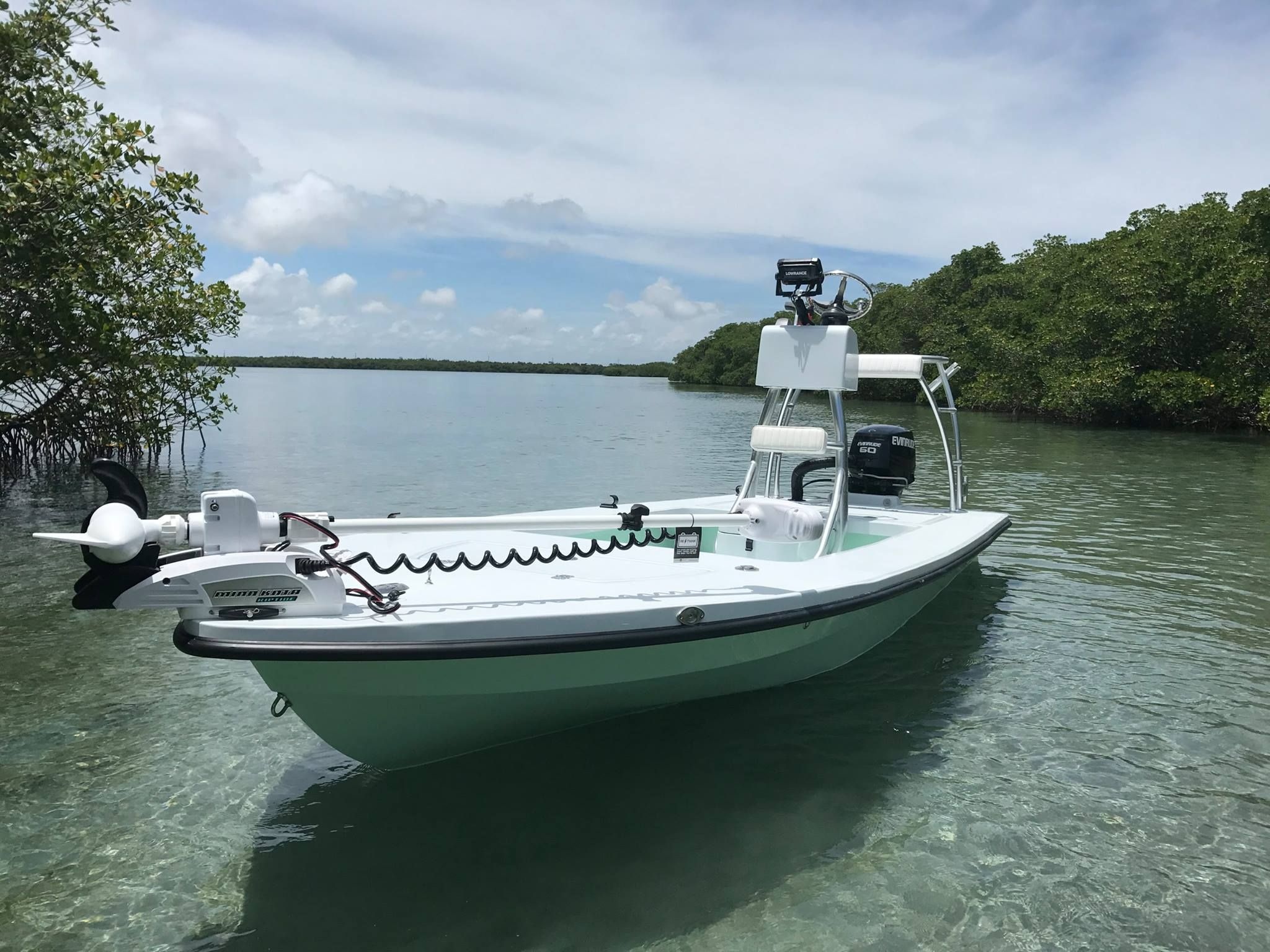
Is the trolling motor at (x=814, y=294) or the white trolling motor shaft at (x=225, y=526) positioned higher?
the trolling motor at (x=814, y=294)

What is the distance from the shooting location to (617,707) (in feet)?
14.3

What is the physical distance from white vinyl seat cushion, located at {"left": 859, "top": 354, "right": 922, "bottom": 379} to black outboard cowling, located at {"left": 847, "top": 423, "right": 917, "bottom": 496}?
0.48m

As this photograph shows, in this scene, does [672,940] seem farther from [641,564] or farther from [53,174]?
[53,174]

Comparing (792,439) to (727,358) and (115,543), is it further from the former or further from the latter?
(727,358)

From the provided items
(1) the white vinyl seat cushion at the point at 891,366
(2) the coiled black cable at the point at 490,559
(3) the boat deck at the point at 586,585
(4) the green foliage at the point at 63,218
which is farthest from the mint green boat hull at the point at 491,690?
(4) the green foliage at the point at 63,218

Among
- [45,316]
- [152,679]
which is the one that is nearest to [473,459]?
[45,316]

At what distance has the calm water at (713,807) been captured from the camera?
131 inches

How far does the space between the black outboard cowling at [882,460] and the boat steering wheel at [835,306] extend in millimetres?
2241

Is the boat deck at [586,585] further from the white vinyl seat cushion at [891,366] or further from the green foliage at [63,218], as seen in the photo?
the green foliage at [63,218]

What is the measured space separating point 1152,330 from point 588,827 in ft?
110

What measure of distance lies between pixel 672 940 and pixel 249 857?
1.80 meters

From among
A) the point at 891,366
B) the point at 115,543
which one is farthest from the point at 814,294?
the point at 115,543

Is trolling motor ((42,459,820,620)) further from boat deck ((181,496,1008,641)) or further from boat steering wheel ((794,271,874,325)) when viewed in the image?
boat steering wheel ((794,271,874,325))

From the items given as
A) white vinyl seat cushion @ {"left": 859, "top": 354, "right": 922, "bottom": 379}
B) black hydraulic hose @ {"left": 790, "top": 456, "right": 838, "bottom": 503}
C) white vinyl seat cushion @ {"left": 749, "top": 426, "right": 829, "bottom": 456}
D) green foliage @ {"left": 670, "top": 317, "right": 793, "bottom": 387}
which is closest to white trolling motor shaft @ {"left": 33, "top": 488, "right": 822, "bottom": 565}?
white vinyl seat cushion @ {"left": 749, "top": 426, "right": 829, "bottom": 456}
